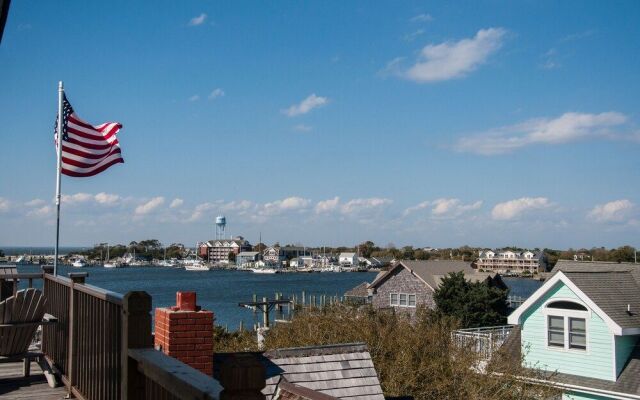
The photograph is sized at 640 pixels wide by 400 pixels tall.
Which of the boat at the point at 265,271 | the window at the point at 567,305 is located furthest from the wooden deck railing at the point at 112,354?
the boat at the point at 265,271

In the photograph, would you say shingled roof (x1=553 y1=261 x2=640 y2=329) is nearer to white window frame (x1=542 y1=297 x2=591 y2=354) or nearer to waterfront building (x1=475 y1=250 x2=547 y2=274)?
white window frame (x1=542 y1=297 x2=591 y2=354)

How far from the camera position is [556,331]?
76.7 feet

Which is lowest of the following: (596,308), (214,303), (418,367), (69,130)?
(214,303)

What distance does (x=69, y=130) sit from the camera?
13.0 meters

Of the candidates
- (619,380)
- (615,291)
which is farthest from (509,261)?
(619,380)

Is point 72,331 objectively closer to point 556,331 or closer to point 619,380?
point 619,380

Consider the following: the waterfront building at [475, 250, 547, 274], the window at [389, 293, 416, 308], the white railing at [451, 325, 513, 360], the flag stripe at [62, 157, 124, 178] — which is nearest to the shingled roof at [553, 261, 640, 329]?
the white railing at [451, 325, 513, 360]

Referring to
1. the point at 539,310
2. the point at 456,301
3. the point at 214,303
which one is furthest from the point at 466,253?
the point at 539,310

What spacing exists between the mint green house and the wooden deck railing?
58.7ft

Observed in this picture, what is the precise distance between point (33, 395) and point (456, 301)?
128 ft

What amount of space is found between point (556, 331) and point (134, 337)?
2150 centimetres

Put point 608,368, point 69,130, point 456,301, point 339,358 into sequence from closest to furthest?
point 339,358
point 69,130
point 608,368
point 456,301

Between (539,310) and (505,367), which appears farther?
(539,310)

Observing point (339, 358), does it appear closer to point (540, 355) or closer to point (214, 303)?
point (540, 355)
